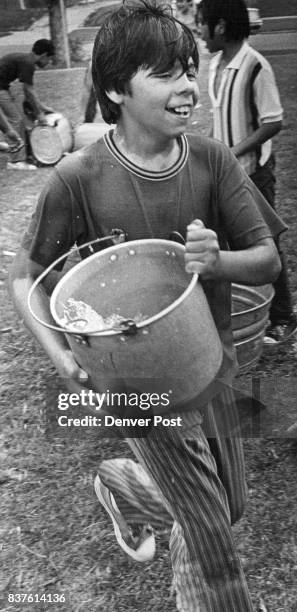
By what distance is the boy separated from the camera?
1245 mm

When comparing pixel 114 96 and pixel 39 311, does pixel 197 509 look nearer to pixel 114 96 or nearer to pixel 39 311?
pixel 39 311

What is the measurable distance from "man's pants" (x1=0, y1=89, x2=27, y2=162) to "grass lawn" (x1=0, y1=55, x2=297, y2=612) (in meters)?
1.35

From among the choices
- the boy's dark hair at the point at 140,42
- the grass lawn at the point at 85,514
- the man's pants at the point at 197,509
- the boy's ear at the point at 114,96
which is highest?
the boy's dark hair at the point at 140,42

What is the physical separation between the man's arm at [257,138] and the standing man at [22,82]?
73 cm

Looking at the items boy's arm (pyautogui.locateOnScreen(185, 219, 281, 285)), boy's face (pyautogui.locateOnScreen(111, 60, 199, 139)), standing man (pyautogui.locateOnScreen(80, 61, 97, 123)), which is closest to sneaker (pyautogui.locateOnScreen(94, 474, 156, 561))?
boy's arm (pyautogui.locateOnScreen(185, 219, 281, 285))

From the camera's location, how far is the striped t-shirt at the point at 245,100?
248cm

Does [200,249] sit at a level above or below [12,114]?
above

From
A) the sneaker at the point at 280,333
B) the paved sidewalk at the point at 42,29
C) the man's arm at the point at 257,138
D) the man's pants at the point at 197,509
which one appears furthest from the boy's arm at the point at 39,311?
the sneaker at the point at 280,333

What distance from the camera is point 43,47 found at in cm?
263

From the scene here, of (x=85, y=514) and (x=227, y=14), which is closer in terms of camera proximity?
(x=85, y=514)

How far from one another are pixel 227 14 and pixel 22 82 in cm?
138

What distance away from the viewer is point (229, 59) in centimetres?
254

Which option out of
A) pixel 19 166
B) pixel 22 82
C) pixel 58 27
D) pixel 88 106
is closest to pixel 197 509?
pixel 58 27

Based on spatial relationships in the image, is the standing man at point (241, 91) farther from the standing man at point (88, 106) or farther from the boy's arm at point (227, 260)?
the boy's arm at point (227, 260)
